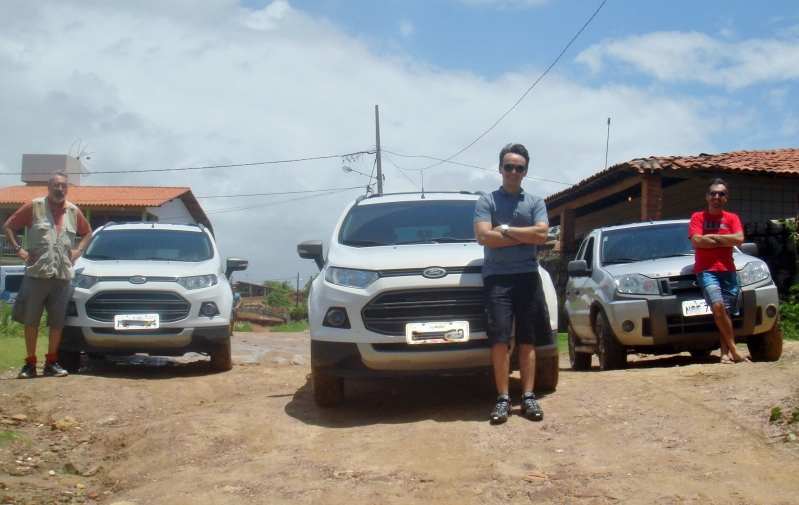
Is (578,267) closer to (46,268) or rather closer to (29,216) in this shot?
(46,268)

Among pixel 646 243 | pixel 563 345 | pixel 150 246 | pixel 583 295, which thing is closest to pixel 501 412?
pixel 583 295

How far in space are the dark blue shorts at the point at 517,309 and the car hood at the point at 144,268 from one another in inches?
160

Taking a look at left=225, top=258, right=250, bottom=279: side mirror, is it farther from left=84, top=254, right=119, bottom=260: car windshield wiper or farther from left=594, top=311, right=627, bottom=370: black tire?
left=594, top=311, right=627, bottom=370: black tire

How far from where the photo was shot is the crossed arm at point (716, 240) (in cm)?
687

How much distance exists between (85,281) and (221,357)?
1.59 m

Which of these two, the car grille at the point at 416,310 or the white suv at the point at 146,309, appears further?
the white suv at the point at 146,309

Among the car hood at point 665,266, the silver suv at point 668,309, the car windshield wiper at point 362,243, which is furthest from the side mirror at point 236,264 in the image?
the car hood at point 665,266

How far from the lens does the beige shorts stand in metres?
7.39

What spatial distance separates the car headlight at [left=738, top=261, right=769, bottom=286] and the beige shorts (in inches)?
248

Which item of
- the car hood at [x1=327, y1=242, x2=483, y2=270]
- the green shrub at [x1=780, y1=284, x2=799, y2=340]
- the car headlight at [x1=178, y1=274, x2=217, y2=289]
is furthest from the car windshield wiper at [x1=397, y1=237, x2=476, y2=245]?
the green shrub at [x1=780, y1=284, x2=799, y2=340]

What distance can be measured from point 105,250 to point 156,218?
27676mm

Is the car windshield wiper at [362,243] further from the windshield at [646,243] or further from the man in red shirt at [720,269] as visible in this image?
the windshield at [646,243]

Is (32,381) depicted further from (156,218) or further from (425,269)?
(156,218)

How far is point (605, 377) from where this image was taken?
6.52 m
